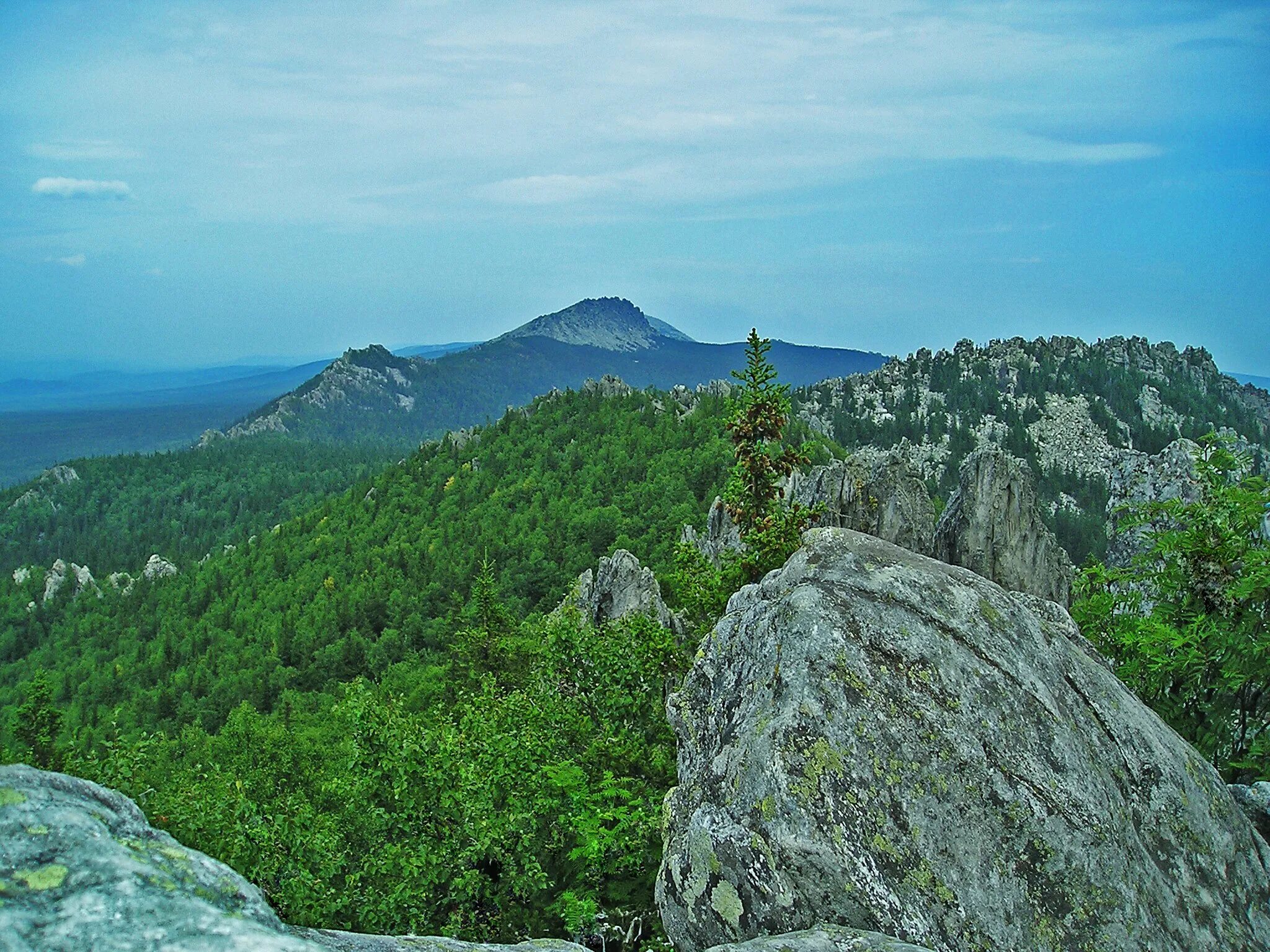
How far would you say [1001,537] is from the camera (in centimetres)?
2478

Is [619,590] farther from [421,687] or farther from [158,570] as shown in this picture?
[158,570]

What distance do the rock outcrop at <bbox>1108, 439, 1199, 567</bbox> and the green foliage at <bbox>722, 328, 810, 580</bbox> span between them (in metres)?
6.23

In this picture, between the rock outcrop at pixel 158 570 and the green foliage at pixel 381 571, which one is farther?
the rock outcrop at pixel 158 570

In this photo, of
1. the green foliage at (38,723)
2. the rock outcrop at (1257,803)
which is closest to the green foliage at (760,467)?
A: the rock outcrop at (1257,803)

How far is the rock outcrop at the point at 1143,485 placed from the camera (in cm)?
1529

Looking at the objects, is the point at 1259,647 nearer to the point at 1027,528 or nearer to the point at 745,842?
the point at 745,842

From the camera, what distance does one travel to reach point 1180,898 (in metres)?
8.23

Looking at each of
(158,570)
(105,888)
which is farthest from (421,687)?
(158,570)

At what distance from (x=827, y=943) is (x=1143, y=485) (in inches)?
2758

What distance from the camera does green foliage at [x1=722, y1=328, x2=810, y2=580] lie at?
56.2 feet

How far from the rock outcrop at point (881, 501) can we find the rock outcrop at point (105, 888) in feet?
58.2

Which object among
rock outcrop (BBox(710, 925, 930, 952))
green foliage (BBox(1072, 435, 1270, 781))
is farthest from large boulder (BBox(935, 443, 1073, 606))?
rock outcrop (BBox(710, 925, 930, 952))

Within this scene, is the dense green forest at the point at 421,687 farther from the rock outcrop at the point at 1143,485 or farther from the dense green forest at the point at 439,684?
the rock outcrop at the point at 1143,485

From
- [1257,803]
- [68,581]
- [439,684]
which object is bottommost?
[68,581]
